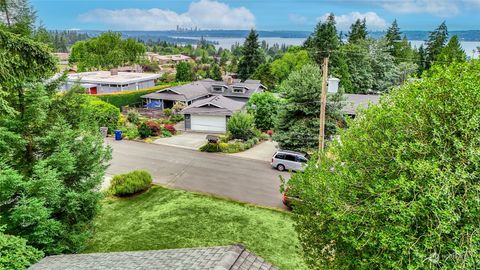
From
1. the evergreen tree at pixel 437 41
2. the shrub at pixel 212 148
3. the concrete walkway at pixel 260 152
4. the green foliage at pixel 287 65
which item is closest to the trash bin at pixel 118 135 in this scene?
the shrub at pixel 212 148

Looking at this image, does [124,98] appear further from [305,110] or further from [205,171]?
[305,110]

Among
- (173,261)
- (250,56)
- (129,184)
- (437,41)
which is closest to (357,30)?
(437,41)

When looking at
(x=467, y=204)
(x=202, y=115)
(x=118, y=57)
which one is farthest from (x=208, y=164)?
(x=118, y=57)

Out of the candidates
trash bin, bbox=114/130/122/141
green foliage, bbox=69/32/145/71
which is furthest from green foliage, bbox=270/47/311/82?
green foliage, bbox=69/32/145/71

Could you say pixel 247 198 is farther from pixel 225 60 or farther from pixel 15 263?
pixel 225 60

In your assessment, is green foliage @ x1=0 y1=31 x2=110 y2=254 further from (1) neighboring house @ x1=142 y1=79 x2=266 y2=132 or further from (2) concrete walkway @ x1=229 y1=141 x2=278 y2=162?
(1) neighboring house @ x1=142 y1=79 x2=266 y2=132

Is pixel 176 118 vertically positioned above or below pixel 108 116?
below
